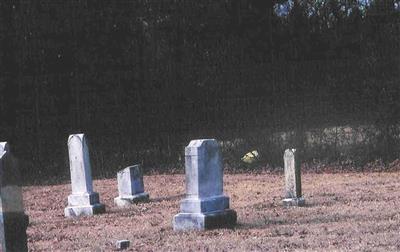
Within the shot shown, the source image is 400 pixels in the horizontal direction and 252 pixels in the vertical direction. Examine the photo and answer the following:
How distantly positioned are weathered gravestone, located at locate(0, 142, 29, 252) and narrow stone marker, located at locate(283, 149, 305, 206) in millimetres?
7139

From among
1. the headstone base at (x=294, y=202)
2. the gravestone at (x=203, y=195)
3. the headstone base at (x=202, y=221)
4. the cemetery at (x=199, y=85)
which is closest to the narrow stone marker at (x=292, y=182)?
the headstone base at (x=294, y=202)

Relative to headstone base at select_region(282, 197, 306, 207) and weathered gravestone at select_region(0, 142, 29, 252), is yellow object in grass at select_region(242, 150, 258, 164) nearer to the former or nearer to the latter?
headstone base at select_region(282, 197, 306, 207)

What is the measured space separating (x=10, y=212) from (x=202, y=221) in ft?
15.3

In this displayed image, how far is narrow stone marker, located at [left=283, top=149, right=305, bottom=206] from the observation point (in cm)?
1175

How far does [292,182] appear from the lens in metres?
12.0

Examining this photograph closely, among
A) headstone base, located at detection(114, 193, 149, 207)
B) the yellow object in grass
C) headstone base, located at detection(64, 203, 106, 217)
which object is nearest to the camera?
headstone base, located at detection(64, 203, 106, 217)

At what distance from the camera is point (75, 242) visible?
9.20m

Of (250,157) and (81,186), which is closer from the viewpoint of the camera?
(81,186)

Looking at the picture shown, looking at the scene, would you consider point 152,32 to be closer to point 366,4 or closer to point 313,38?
point 313,38

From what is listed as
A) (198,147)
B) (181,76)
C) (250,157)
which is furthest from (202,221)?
(181,76)

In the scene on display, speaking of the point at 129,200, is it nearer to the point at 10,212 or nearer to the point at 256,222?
the point at 256,222

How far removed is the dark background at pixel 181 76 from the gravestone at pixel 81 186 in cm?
802

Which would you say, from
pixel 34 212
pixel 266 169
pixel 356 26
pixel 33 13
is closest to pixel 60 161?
pixel 33 13

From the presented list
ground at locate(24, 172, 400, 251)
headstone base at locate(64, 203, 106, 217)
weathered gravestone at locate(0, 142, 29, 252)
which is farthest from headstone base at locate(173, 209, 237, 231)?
weathered gravestone at locate(0, 142, 29, 252)
